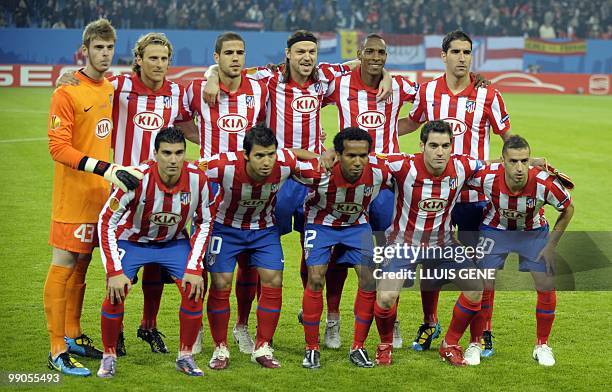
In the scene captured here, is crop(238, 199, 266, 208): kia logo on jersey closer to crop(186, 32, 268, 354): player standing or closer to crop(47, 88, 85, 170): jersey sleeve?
crop(186, 32, 268, 354): player standing

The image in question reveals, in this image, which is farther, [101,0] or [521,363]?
[101,0]

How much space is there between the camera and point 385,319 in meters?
6.70

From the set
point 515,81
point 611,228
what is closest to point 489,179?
point 611,228

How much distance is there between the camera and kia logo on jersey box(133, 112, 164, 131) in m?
7.04

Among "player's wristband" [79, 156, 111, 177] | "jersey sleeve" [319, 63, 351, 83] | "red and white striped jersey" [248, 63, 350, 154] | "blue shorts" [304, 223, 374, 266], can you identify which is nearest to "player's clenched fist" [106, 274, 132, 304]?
"player's wristband" [79, 156, 111, 177]

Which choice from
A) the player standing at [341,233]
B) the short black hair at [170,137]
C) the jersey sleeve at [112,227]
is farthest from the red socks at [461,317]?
the jersey sleeve at [112,227]

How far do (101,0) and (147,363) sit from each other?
28.6m

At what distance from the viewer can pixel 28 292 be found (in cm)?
851

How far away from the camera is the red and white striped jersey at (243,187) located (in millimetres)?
6602

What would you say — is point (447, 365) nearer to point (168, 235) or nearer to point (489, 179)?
point (489, 179)

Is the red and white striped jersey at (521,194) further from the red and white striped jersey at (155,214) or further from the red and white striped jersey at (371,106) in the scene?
the red and white striped jersey at (155,214)

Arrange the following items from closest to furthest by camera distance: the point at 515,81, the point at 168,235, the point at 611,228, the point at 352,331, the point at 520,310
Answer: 1. the point at 168,235
2. the point at 352,331
3. the point at 520,310
4. the point at 611,228
5. the point at 515,81

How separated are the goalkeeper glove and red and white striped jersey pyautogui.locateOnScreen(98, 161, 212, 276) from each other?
0.11 metres

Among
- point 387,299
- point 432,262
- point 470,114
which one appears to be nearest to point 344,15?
point 470,114
